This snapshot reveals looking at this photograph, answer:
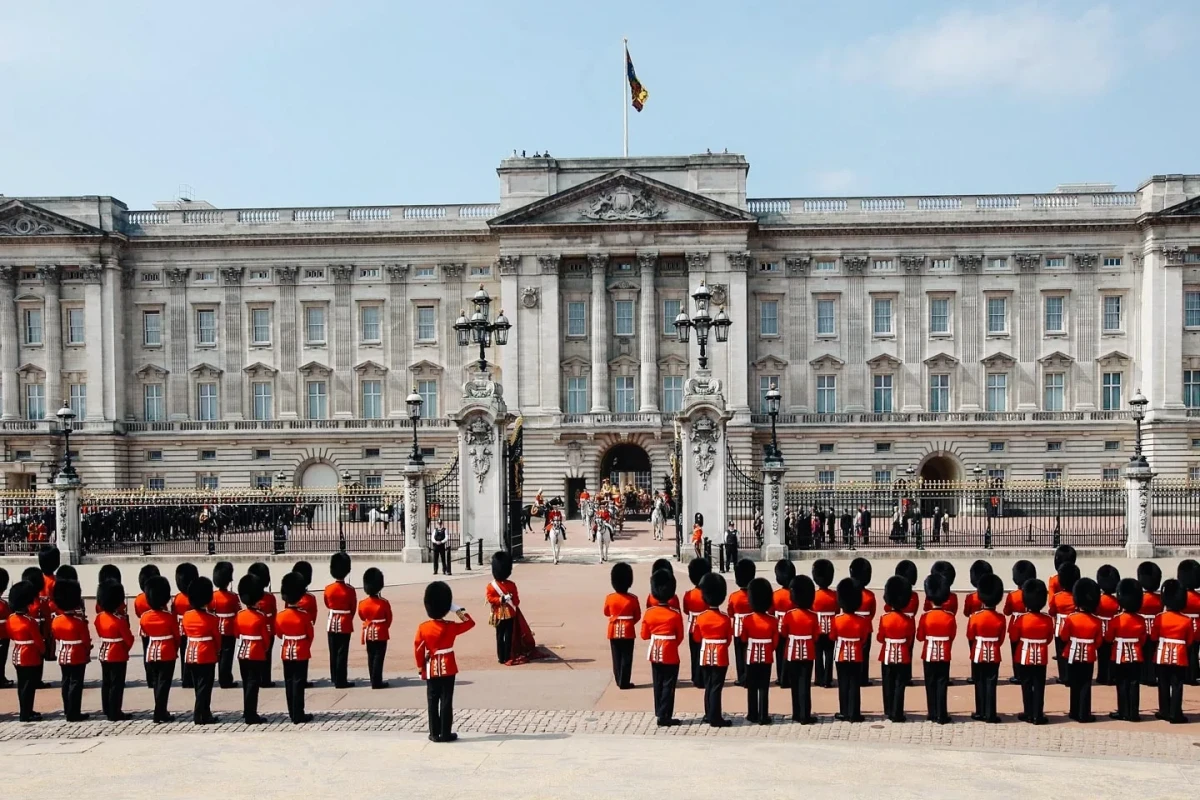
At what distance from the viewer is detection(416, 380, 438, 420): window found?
52156mm

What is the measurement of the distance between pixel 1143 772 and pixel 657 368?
4201 centimetres

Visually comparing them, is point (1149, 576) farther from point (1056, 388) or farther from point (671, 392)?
point (1056, 388)

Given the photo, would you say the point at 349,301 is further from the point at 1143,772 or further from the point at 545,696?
the point at 1143,772

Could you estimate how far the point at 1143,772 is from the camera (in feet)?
30.5

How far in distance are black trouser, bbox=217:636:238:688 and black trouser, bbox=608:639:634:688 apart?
4.75 m

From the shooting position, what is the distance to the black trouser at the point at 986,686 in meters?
11.3

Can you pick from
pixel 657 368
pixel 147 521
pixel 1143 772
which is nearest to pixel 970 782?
pixel 1143 772

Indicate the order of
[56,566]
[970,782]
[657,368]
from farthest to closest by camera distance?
1. [657,368]
2. [56,566]
3. [970,782]

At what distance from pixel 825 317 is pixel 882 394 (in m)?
4.62

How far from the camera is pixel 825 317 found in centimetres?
5203

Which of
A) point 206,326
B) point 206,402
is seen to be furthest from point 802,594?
point 206,326

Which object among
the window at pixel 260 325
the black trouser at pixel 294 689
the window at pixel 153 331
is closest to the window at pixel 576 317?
the window at pixel 260 325

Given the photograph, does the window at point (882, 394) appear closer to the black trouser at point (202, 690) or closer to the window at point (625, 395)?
the window at point (625, 395)

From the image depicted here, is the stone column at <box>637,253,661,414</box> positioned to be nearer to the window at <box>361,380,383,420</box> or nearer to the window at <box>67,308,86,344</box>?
the window at <box>361,380,383,420</box>
